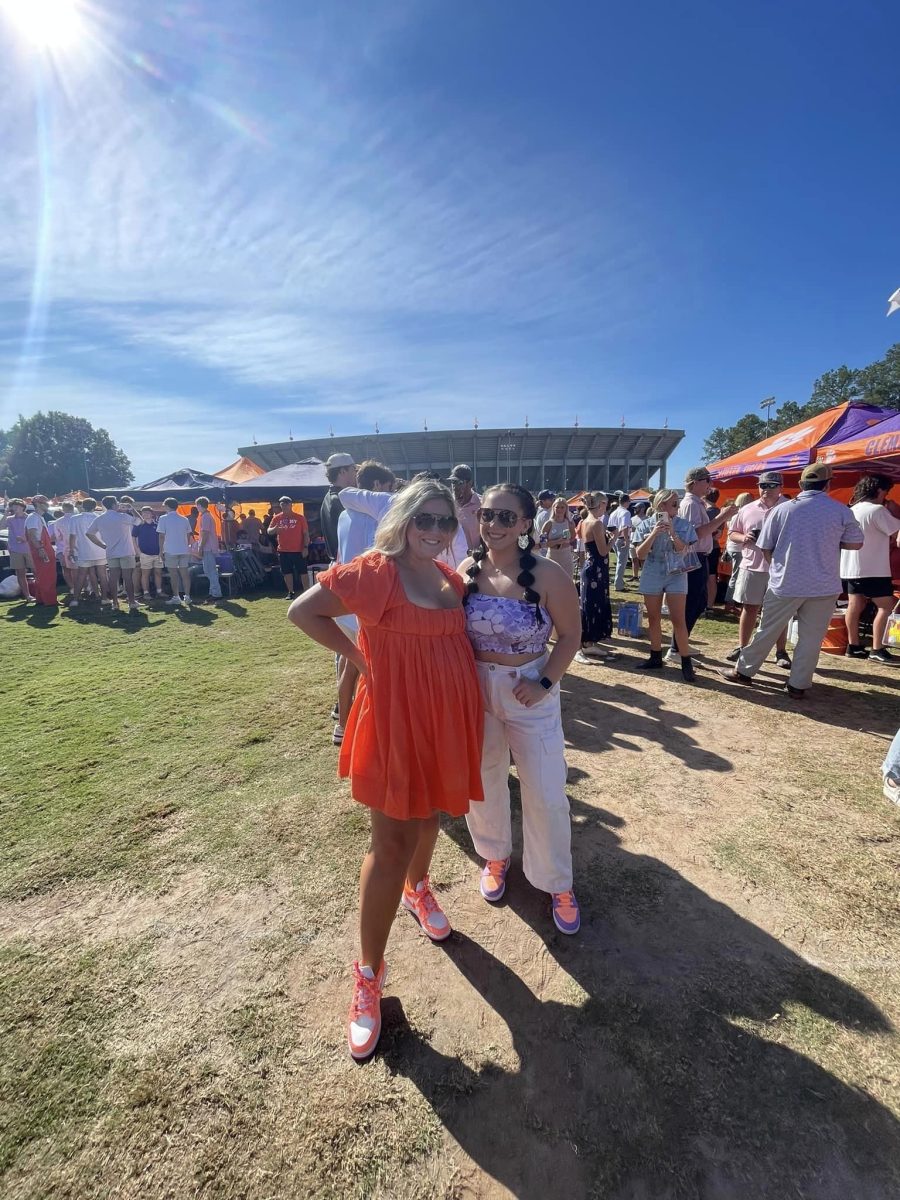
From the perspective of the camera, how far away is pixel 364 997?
1.86 meters

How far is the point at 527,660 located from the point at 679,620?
12.7ft

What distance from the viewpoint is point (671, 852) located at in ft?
9.23

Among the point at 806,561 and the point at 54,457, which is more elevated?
the point at 54,457

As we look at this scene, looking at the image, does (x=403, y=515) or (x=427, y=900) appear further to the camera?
(x=427, y=900)

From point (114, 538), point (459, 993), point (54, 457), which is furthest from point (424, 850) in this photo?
point (54, 457)

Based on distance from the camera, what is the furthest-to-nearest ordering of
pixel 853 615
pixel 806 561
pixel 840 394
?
pixel 840 394 → pixel 853 615 → pixel 806 561

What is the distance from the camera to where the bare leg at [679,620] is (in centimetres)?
527


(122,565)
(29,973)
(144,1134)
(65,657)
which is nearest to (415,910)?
(144,1134)

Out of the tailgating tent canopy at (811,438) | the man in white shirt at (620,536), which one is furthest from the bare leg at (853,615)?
the man in white shirt at (620,536)

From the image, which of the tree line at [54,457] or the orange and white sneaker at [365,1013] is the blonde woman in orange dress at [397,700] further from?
the tree line at [54,457]

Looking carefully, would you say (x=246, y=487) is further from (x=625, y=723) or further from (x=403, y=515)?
(x=403, y=515)

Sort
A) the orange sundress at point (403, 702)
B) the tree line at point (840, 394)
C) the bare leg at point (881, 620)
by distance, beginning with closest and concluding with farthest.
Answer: the orange sundress at point (403, 702), the bare leg at point (881, 620), the tree line at point (840, 394)

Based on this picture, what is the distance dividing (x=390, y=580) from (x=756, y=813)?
2.90m

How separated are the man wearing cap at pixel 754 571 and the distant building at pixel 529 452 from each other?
2278 inches
